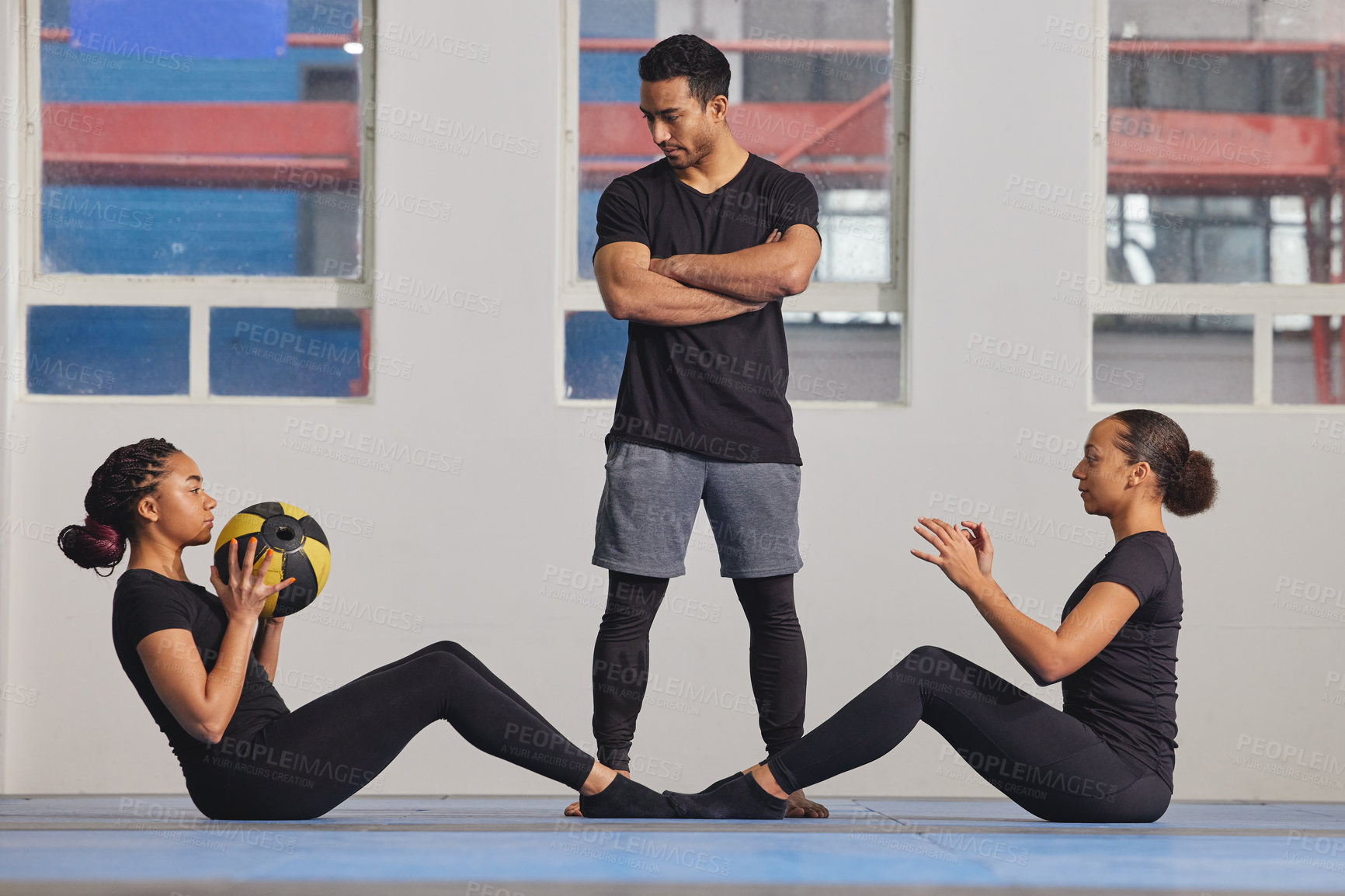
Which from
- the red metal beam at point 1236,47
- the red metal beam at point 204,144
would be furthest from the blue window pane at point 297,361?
the red metal beam at point 1236,47

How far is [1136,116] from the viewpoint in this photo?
400 centimetres

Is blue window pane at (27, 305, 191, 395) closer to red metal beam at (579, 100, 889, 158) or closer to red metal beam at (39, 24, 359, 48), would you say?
red metal beam at (39, 24, 359, 48)

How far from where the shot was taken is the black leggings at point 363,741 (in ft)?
6.77

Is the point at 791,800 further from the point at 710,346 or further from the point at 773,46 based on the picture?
the point at 773,46

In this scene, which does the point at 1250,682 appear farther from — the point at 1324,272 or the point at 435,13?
the point at 435,13

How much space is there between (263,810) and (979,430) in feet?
8.46

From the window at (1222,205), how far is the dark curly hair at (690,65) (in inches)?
80.3

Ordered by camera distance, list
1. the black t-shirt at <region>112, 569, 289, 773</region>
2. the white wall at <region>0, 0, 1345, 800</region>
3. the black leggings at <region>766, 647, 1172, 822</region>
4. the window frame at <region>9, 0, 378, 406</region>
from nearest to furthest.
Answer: the black t-shirt at <region>112, 569, 289, 773</region> < the black leggings at <region>766, 647, 1172, 822</region> < the white wall at <region>0, 0, 1345, 800</region> < the window frame at <region>9, 0, 378, 406</region>

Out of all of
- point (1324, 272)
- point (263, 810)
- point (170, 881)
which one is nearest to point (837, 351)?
point (1324, 272)

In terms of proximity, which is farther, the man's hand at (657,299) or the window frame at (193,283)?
the window frame at (193,283)

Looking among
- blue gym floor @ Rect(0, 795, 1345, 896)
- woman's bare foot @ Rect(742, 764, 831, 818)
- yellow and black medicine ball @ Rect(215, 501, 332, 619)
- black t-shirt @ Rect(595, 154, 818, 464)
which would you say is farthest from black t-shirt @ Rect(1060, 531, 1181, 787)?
yellow and black medicine ball @ Rect(215, 501, 332, 619)

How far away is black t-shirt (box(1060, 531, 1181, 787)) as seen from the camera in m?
2.16

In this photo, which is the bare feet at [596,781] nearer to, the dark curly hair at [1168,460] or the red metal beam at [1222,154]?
the dark curly hair at [1168,460]

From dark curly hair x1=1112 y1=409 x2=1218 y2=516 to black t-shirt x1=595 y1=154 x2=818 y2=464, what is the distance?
66 cm
